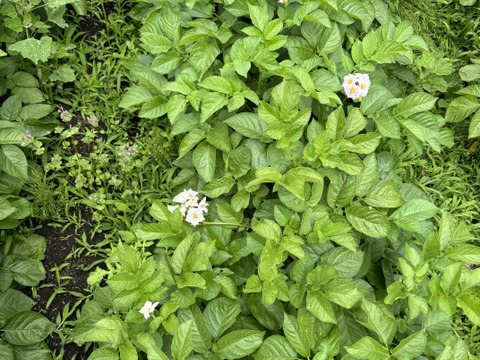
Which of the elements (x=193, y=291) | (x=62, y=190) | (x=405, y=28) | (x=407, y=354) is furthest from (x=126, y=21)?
(x=407, y=354)

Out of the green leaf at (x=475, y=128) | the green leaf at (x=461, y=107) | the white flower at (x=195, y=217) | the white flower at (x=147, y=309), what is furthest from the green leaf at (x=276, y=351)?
the green leaf at (x=461, y=107)

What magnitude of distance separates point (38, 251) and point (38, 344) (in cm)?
48

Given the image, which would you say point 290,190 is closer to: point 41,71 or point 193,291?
point 193,291

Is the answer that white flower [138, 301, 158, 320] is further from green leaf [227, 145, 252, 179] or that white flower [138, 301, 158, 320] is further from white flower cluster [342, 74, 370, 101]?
white flower cluster [342, 74, 370, 101]

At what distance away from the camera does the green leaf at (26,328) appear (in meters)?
1.85

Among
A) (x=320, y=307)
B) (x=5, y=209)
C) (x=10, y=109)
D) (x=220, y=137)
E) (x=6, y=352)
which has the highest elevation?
(x=10, y=109)

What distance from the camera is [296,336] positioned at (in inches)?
58.5

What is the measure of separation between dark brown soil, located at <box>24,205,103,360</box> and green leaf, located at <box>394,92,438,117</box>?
1.82 meters

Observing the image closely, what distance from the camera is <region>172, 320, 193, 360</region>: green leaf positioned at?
1308 millimetres

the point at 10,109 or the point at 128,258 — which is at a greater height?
the point at 10,109

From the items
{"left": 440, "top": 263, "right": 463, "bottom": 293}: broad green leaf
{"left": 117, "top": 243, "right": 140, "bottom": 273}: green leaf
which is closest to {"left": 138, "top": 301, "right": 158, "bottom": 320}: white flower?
{"left": 117, "top": 243, "right": 140, "bottom": 273}: green leaf

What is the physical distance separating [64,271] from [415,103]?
209cm

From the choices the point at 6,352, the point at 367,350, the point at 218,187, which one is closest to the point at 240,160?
the point at 218,187

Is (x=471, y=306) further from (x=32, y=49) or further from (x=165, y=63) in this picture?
(x=32, y=49)
